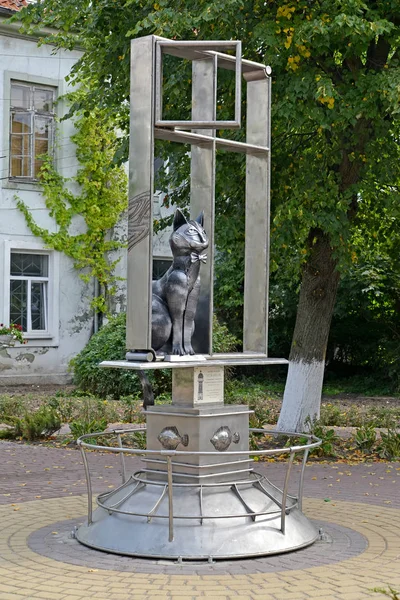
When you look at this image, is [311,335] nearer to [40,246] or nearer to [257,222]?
[257,222]

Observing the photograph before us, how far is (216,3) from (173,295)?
463cm

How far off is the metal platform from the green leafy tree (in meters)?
4.99

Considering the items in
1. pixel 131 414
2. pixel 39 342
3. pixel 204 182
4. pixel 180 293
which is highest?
pixel 204 182

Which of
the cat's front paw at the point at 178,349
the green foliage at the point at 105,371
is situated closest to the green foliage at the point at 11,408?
the green foliage at the point at 105,371

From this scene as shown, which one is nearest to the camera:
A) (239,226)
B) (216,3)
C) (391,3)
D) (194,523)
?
(194,523)

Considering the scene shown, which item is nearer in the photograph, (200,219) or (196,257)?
(196,257)

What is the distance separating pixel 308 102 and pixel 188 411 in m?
5.29

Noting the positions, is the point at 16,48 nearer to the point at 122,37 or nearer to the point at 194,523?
the point at 122,37

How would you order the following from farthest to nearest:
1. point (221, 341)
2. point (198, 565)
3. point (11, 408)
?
point (221, 341) → point (11, 408) → point (198, 565)

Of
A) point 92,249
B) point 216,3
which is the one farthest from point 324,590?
point 92,249

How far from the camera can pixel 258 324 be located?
320 inches

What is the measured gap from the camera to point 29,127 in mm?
23188

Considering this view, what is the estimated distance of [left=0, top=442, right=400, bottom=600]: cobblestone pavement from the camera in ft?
19.7

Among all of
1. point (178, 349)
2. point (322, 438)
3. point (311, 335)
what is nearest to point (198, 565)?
point (178, 349)
